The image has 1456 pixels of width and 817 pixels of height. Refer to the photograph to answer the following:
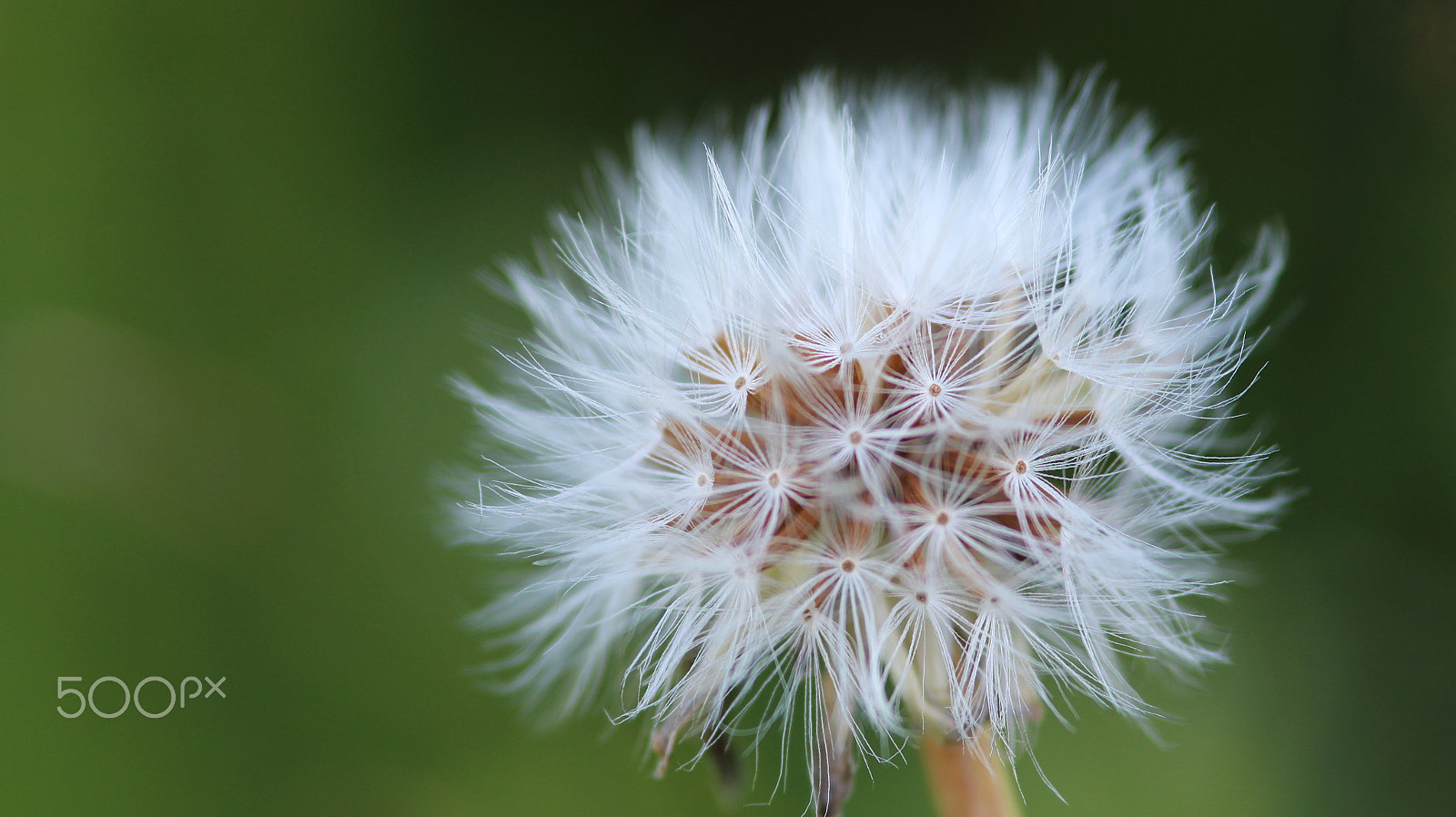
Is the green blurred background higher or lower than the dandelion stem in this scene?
higher

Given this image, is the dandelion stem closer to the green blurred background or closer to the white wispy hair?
the white wispy hair

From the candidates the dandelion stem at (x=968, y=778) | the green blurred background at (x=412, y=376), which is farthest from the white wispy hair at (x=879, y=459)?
the green blurred background at (x=412, y=376)
